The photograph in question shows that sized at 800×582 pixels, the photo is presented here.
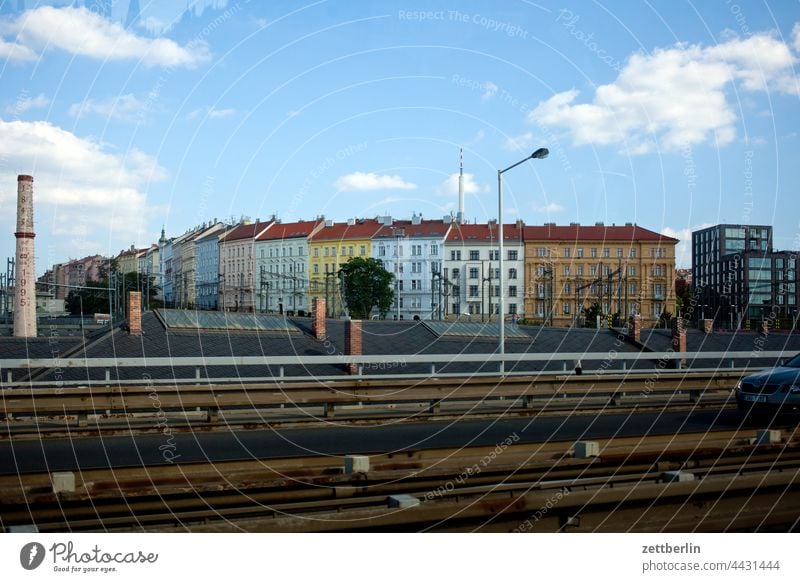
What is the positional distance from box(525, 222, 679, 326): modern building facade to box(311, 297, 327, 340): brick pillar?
37906mm

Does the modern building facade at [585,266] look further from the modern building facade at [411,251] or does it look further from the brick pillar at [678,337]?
the brick pillar at [678,337]

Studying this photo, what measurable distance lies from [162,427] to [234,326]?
2556 cm

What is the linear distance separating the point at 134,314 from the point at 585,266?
210 feet

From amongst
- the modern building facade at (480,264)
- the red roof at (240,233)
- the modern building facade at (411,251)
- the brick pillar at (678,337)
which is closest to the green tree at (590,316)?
the modern building facade at (480,264)

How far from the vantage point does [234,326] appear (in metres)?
39.0

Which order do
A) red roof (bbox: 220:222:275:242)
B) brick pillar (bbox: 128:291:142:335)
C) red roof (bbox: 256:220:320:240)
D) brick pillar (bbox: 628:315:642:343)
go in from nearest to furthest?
1. brick pillar (bbox: 128:291:142:335)
2. brick pillar (bbox: 628:315:642:343)
3. red roof (bbox: 220:222:275:242)
4. red roof (bbox: 256:220:320:240)

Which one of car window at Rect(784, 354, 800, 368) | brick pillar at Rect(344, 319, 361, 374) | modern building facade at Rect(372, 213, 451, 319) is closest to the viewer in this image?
car window at Rect(784, 354, 800, 368)

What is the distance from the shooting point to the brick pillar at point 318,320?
41.8 meters

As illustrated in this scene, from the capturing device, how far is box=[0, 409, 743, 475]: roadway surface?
10.9m

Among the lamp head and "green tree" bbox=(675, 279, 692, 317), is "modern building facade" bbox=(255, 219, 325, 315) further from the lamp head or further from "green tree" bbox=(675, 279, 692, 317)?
the lamp head

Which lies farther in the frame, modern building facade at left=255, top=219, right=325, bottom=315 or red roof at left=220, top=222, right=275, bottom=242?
modern building facade at left=255, top=219, right=325, bottom=315

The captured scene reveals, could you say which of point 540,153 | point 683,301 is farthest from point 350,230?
point 540,153

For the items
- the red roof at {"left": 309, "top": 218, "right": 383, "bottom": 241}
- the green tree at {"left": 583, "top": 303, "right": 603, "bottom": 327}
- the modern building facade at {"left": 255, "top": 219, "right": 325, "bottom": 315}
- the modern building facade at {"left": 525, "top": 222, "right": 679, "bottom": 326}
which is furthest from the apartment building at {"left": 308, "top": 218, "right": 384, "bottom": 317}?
the green tree at {"left": 583, "top": 303, "right": 603, "bottom": 327}
